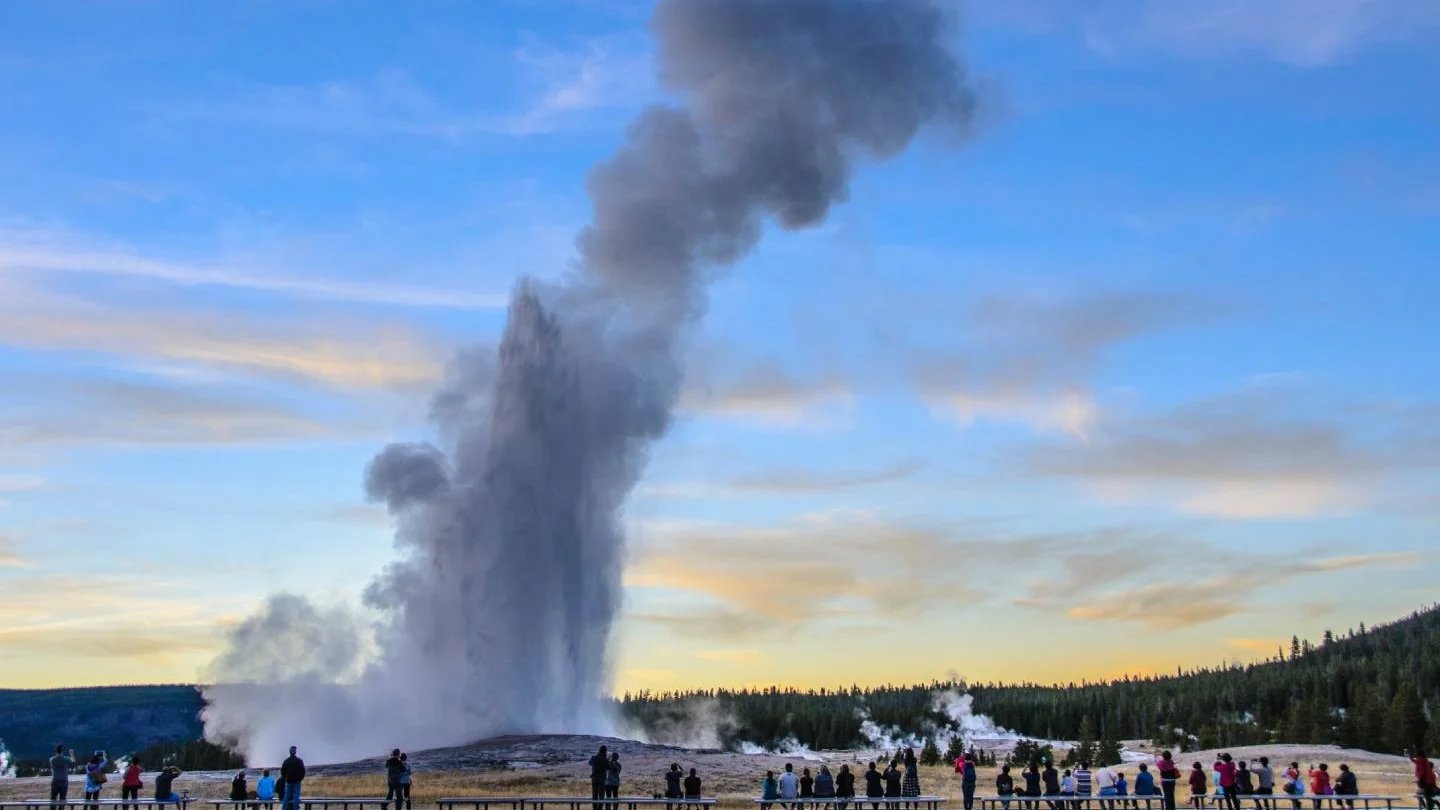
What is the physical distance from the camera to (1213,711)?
146m

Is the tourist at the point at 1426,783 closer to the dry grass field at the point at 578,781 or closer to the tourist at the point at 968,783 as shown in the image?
the dry grass field at the point at 578,781

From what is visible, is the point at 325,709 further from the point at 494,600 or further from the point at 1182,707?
→ the point at 1182,707

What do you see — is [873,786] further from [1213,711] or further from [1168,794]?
[1213,711]

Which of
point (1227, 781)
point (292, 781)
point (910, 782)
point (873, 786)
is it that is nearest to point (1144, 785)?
point (1227, 781)

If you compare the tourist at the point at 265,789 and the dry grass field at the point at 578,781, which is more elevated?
the tourist at the point at 265,789

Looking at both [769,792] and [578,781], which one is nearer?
[769,792]

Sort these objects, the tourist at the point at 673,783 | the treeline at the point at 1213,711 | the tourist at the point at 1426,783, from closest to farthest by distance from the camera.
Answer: the tourist at the point at 1426,783 < the tourist at the point at 673,783 < the treeline at the point at 1213,711

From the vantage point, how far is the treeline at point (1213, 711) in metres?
106

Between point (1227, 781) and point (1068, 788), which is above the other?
point (1227, 781)

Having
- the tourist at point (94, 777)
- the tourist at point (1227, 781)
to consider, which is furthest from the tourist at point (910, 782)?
the tourist at point (94, 777)

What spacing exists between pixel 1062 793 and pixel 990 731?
133249 mm

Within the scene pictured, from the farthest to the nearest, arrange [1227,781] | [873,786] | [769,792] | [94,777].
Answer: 1. [873,786]
2. [94,777]
3. [769,792]
4. [1227,781]

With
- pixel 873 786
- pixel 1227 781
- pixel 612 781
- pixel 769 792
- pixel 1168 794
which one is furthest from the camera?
pixel 612 781

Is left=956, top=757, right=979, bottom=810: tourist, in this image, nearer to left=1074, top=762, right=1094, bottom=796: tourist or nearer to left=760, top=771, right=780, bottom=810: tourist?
left=1074, top=762, right=1094, bottom=796: tourist
